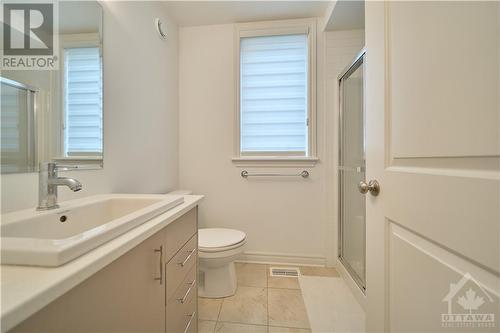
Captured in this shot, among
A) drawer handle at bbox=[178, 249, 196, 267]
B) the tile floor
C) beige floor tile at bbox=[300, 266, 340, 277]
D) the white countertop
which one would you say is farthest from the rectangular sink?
beige floor tile at bbox=[300, 266, 340, 277]

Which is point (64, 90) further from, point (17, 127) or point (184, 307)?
point (184, 307)

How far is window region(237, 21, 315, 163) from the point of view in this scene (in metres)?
2.08

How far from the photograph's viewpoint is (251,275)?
191 cm

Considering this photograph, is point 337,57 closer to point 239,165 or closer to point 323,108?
point 323,108

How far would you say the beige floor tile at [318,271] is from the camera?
6.31ft

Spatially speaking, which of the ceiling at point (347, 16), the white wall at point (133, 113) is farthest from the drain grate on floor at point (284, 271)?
the ceiling at point (347, 16)

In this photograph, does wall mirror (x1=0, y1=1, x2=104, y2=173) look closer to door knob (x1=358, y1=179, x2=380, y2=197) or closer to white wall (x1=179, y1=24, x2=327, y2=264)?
white wall (x1=179, y1=24, x2=327, y2=264)

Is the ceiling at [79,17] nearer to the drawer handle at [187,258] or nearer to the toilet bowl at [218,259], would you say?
the drawer handle at [187,258]

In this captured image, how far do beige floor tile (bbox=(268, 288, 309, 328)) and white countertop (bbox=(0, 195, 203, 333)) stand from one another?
1.20 m

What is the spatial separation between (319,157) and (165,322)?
5.56ft

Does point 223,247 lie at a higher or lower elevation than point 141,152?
lower

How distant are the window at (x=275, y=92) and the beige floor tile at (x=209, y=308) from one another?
47.2 inches

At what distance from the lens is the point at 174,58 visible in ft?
6.84

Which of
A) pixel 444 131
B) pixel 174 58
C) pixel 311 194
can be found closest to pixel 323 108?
pixel 311 194
